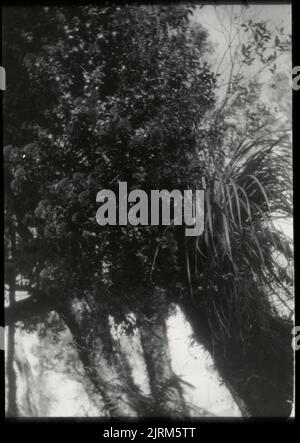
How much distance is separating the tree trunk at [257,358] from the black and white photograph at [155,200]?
0.5 inches

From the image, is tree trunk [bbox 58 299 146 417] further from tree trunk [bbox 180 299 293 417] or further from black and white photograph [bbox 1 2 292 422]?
tree trunk [bbox 180 299 293 417]

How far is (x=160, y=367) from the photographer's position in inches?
225

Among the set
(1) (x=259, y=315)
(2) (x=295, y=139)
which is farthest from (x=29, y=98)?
(1) (x=259, y=315)

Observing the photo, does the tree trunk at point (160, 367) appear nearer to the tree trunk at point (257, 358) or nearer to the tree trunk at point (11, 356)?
the tree trunk at point (257, 358)

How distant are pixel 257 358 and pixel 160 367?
1.13 meters

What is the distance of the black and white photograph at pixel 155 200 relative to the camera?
492cm

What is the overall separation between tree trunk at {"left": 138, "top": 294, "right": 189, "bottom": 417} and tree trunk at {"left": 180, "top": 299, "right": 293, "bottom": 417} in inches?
16.4

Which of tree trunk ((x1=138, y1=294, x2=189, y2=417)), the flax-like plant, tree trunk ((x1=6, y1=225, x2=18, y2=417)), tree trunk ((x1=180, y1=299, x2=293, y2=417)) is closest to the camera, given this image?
the flax-like plant

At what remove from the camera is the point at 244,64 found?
19.6 feet

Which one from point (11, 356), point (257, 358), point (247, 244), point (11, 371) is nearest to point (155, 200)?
point (247, 244)

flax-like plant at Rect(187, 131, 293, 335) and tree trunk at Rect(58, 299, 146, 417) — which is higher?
flax-like plant at Rect(187, 131, 293, 335)

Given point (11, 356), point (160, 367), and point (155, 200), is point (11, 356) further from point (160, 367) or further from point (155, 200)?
point (155, 200)

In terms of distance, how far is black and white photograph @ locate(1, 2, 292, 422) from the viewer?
4.92m

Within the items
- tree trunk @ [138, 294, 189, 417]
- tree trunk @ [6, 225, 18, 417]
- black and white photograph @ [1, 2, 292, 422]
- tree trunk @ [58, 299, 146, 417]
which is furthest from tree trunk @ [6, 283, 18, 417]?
tree trunk @ [138, 294, 189, 417]
